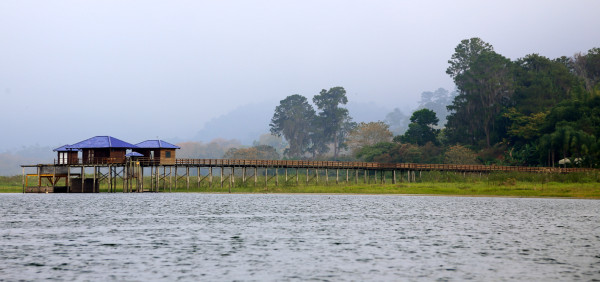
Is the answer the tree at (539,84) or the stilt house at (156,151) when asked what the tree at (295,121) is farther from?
the stilt house at (156,151)

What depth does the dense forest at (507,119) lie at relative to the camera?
10300 cm

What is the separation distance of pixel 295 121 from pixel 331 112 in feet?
39.1

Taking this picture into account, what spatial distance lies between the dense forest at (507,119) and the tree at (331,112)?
2684 centimetres

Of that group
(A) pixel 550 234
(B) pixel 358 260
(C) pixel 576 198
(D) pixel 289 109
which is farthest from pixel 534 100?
(B) pixel 358 260

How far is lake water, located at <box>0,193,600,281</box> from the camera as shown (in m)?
23.1

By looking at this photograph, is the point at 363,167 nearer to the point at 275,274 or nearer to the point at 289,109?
the point at 275,274

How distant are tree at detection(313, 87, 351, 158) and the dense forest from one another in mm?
26837

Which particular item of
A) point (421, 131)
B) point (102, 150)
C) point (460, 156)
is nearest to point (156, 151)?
point (102, 150)

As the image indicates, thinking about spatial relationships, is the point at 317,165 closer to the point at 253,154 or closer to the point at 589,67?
the point at 253,154

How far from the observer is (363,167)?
305ft

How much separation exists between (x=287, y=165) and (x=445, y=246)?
58.3 m

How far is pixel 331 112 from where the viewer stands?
7653 inches

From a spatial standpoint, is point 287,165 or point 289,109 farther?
point 289,109

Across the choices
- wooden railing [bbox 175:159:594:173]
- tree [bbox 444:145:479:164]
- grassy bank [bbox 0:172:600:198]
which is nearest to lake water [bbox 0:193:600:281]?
grassy bank [bbox 0:172:600:198]
